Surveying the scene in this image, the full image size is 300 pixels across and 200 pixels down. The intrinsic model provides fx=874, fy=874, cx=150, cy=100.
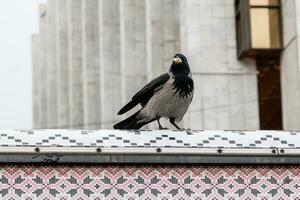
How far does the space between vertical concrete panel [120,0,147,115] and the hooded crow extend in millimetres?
36048

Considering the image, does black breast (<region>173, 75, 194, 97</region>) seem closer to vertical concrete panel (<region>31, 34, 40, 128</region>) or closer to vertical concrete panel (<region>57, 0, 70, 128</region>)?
vertical concrete panel (<region>57, 0, 70, 128</region>)

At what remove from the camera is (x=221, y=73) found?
32.9 meters

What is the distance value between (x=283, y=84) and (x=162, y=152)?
2909cm

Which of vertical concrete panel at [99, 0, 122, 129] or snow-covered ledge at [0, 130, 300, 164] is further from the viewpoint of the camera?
vertical concrete panel at [99, 0, 122, 129]

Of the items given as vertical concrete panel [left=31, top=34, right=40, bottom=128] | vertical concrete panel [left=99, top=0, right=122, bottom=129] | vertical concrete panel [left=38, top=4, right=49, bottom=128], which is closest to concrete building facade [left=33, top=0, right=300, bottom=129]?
vertical concrete panel [left=99, top=0, right=122, bottom=129]

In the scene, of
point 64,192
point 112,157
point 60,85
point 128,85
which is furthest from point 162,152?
point 60,85

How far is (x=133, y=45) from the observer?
41688 millimetres

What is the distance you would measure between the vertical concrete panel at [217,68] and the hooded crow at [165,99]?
27.3 m

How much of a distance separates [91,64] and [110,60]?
15.9ft

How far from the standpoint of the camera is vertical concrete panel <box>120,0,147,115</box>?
136 feet

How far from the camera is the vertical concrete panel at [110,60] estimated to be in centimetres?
4500

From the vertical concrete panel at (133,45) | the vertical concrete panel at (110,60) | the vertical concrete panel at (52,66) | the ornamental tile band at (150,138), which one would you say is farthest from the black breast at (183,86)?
the vertical concrete panel at (52,66)

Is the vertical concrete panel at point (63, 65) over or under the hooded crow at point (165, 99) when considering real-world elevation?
over

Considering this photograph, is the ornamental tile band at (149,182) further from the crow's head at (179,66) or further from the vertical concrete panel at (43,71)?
the vertical concrete panel at (43,71)
